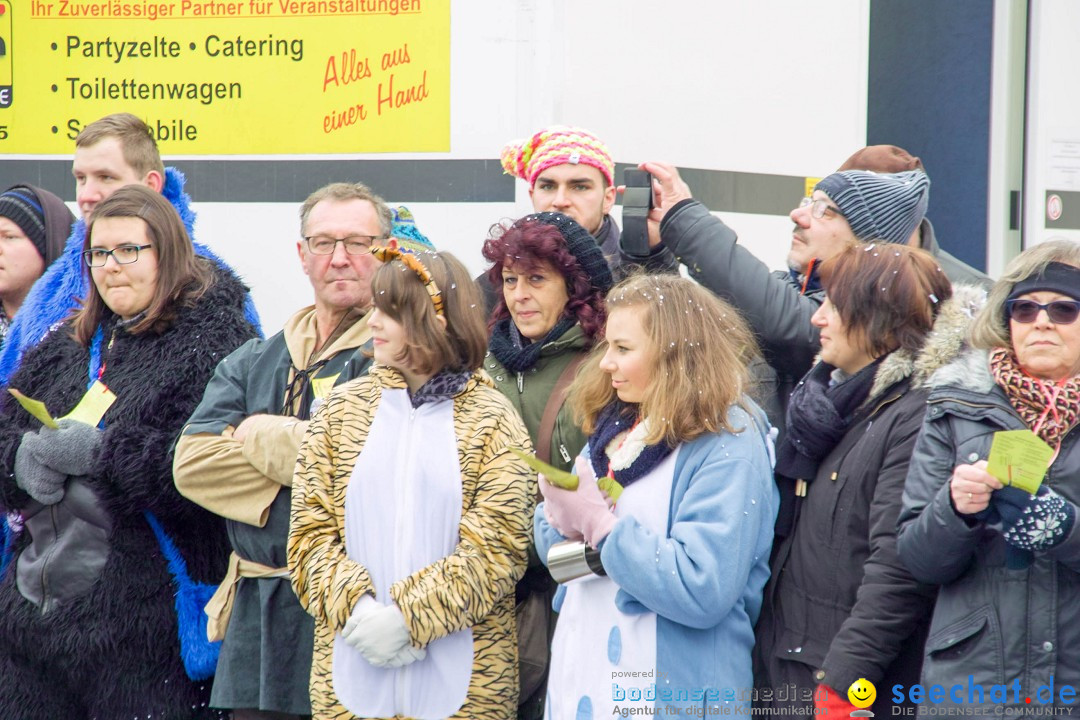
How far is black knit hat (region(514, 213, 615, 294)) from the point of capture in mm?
3668

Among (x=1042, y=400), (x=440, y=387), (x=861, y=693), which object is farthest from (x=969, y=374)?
(x=440, y=387)

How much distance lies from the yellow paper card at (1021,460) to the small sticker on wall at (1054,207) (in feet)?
11.5

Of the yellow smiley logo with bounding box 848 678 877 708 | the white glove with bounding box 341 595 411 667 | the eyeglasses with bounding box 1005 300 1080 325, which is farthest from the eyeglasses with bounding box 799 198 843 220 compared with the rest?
the white glove with bounding box 341 595 411 667

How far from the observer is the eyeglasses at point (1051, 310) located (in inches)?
112

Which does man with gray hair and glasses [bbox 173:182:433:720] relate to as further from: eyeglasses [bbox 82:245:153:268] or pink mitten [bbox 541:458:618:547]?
pink mitten [bbox 541:458:618:547]

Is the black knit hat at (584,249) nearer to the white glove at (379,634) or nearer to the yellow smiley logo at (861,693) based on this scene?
the white glove at (379,634)

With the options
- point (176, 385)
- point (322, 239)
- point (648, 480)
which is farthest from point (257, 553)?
point (648, 480)

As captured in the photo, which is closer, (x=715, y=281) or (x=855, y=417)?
(x=855, y=417)

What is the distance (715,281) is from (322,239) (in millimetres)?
1231

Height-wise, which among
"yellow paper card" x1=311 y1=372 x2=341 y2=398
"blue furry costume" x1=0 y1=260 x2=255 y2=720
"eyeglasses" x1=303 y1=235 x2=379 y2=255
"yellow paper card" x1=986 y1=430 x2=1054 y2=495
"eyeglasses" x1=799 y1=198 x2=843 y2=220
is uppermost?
"eyeglasses" x1=799 y1=198 x2=843 y2=220

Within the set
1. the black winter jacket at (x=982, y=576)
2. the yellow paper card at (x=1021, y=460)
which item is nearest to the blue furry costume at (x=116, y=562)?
the black winter jacket at (x=982, y=576)

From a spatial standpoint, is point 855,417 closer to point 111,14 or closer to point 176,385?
point 176,385

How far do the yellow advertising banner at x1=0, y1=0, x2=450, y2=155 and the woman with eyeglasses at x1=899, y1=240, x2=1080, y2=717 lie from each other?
227cm

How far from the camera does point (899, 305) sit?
3.18 metres
